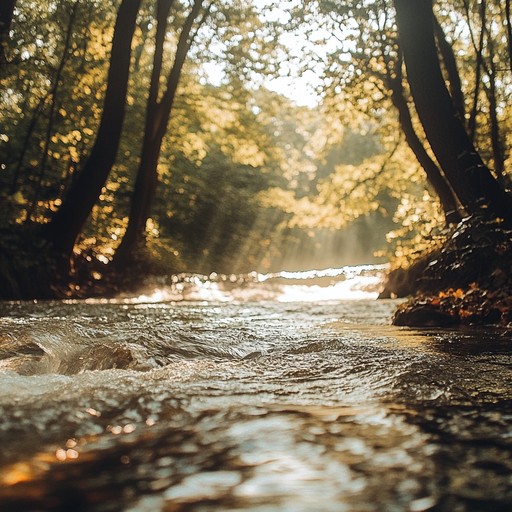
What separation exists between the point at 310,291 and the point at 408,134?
4.15 meters

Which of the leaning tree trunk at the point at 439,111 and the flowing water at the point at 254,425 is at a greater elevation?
the leaning tree trunk at the point at 439,111

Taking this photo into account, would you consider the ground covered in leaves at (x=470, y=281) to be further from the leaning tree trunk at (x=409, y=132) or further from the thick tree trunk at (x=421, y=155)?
the leaning tree trunk at (x=409, y=132)

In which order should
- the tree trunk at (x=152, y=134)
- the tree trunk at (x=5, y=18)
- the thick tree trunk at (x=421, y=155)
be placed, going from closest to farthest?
1. the tree trunk at (x=5, y=18)
2. the thick tree trunk at (x=421, y=155)
3. the tree trunk at (x=152, y=134)

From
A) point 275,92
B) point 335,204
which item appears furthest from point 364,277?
point 275,92

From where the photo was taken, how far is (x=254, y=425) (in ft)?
7.39

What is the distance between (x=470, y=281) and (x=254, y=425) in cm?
584

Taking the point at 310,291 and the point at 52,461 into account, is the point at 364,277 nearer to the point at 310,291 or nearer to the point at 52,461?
the point at 310,291

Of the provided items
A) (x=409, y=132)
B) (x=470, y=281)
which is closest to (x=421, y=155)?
(x=409, y=132)

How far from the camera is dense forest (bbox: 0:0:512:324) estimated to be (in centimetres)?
761

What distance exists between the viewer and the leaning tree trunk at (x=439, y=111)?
7.54 m

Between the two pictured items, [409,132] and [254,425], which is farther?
[409,132]

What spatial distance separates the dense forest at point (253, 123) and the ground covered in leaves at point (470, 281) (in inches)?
0.9

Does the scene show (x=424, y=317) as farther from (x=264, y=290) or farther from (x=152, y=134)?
(x=152, y=134)

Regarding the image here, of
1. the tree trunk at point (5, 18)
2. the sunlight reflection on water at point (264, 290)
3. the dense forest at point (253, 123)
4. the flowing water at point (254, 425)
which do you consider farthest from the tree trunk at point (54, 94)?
the flowing water at point (254, 425)
